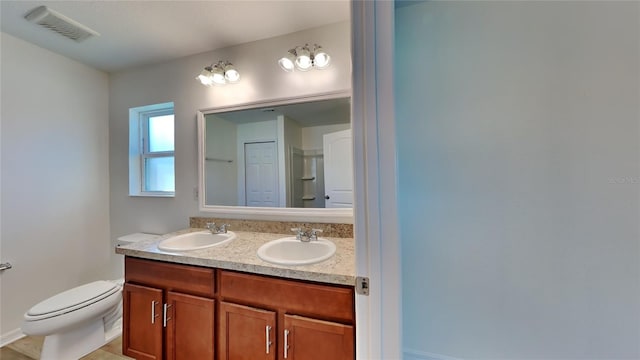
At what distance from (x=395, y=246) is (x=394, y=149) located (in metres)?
0.29

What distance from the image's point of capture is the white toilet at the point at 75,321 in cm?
135

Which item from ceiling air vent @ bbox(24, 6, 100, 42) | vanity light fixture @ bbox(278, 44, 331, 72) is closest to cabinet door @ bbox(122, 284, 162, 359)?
vanity light fixture @ bbox(278, 44, 331, 72)

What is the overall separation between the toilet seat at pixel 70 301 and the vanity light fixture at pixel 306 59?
6.24 ft

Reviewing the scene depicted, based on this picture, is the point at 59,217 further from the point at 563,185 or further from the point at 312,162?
the point at 563,185

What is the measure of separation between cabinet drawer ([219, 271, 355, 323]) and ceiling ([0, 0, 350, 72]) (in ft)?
5.07

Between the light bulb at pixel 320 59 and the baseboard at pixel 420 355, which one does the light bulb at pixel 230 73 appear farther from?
the baseboard at pixel 420 355

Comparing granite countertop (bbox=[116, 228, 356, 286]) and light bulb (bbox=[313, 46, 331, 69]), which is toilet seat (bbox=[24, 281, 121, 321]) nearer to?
granite countertop (bbox=[116, 228, 356, 286])

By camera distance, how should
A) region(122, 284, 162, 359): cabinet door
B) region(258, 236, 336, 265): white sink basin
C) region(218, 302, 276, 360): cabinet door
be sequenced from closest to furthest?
region(218, 302, 276, 360): cabinet door, region(122, 284, 162, 359): cabinet door, region(258, 236, 336, 265): white sink basin

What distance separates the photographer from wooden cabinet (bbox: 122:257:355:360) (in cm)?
104

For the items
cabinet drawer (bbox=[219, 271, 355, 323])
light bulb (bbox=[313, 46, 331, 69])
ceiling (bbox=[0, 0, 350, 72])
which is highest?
ceiling (bbox=[0, 0, 350, 72])

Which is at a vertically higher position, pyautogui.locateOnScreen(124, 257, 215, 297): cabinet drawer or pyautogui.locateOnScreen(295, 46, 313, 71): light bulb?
pyautogui.locateOnScreen(295, 46, 313, 71): light bulb

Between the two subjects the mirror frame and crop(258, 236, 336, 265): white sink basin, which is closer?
crop(258, 236, 336, 265): white sink basin

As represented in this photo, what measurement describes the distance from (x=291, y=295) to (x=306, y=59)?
1.41 meters

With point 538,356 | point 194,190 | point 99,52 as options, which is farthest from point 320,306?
point 99,52
